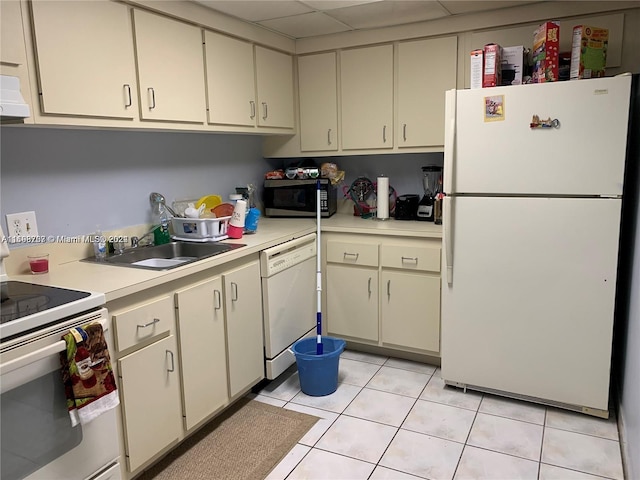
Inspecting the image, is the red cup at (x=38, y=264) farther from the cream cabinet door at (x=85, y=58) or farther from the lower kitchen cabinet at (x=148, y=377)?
the cream cabinet door at (x=85, y=58)

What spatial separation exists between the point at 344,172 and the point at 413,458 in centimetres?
205

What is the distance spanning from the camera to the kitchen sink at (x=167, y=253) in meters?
2.39

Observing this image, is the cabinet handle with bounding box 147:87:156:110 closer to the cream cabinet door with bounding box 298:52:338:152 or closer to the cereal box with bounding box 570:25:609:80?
the cream cabinet door with bounding box 298:52:338:152

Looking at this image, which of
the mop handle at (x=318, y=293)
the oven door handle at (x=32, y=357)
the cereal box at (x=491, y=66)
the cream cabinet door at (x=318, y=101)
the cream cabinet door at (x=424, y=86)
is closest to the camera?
the oven door handle at (x=32, y=357)

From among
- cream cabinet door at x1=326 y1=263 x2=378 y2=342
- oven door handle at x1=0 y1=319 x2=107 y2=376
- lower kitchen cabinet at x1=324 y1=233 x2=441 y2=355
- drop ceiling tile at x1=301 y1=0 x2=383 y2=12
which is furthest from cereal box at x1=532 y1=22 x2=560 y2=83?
oven door handle at x1=0 y1=319 x2=107 y2=376

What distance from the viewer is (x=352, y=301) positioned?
A: 3209 millimetres

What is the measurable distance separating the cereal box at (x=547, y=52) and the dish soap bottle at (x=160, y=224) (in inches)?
83.0

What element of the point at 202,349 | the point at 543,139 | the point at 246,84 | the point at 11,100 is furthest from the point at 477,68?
the point at 11,100

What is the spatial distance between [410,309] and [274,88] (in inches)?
67.4

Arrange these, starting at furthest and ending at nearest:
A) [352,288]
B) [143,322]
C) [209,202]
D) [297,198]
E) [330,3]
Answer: [297,198], [352,288], [209,202], [330,3], [143,322]

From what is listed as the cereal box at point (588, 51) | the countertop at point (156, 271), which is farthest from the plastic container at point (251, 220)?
the cereal box at point (588, 51)

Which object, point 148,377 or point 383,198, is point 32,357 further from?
point 383,198

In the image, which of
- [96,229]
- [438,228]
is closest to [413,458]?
[438,228]

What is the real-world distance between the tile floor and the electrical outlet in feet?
4.84
